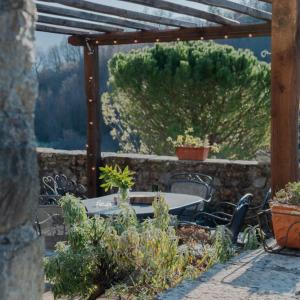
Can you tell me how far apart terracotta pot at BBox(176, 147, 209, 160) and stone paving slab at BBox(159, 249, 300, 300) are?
370 cm

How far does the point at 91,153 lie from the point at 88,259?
14.0 feet

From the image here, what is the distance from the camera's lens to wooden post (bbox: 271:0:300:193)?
135 inches

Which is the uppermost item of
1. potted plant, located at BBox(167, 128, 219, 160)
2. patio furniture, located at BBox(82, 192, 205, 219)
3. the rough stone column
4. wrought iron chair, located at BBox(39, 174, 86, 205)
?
the rough stone column

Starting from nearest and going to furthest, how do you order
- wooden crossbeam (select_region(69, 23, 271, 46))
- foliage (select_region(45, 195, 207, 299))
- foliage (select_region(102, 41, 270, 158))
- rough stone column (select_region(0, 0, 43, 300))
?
rough stone column (select_region(0, 0, 43, 300)), foliage (select_region(45, 195, 207, 299)), wooden crossbeam (select_region(69, 23, 271, 46)), foliage (select_region(102, 41, 270, 158))

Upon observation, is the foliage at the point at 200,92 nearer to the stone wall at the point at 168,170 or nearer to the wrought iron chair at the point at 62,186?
the stone wall at the point at 168,170

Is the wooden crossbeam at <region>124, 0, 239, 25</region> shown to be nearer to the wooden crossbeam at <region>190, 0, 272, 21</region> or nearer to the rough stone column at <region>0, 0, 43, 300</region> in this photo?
the wooden crossbeam at <region>190, 0, 272, 21</region>

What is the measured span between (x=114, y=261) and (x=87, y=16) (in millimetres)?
3317

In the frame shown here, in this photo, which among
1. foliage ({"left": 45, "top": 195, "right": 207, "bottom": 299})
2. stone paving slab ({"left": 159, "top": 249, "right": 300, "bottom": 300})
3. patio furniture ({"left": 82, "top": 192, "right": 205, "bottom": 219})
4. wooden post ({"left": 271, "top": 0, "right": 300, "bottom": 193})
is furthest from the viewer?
patio furniture ({"left": 82, "top": 192, "right": 205, "bottom": 219})

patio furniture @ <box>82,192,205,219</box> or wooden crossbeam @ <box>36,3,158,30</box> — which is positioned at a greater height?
wooden crossbeam @ <box>36,3,158,30</box>

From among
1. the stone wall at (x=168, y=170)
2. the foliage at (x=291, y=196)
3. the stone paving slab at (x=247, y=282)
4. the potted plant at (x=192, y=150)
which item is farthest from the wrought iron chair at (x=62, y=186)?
the stone paving slab at (x=247, y=282)

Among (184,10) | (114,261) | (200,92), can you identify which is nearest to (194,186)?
(184,10)

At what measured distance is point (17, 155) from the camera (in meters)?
0.73

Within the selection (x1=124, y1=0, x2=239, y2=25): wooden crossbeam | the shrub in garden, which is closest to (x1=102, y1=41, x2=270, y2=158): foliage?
(x1=124, y1=0, x2=239, y2=25): wooden crossbeam

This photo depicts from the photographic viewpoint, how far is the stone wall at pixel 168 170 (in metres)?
6.18
